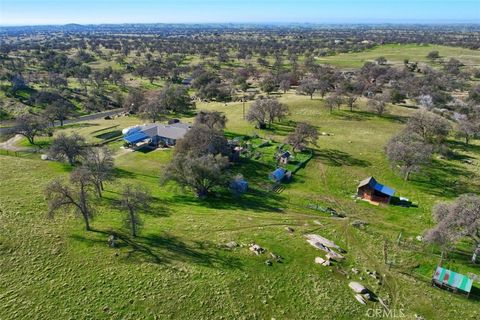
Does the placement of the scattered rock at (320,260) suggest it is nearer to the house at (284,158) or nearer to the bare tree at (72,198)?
the bare tree at (72,198)

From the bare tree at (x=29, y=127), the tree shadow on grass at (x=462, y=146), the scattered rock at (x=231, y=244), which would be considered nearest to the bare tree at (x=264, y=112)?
the tree shadow on grass at (x=462, y=146)

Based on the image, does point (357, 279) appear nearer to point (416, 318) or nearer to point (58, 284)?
point (416, 318)

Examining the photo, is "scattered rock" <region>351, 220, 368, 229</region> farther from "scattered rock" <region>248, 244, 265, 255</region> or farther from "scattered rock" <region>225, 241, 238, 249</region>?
"scattered rock" <region>225, 241, 238, 249</region>

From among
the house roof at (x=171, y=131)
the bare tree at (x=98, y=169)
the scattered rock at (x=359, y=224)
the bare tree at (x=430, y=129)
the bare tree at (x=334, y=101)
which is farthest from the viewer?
the bare tree at (x=334, y=101)

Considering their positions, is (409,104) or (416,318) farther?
(409,104)

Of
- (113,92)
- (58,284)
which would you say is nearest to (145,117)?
(113,92)

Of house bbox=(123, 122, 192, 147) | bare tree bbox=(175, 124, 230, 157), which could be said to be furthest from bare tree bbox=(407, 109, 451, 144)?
house bbox=(123, 122, 192, 147)

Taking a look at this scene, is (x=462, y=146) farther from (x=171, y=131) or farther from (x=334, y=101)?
(x=171, y=131)
